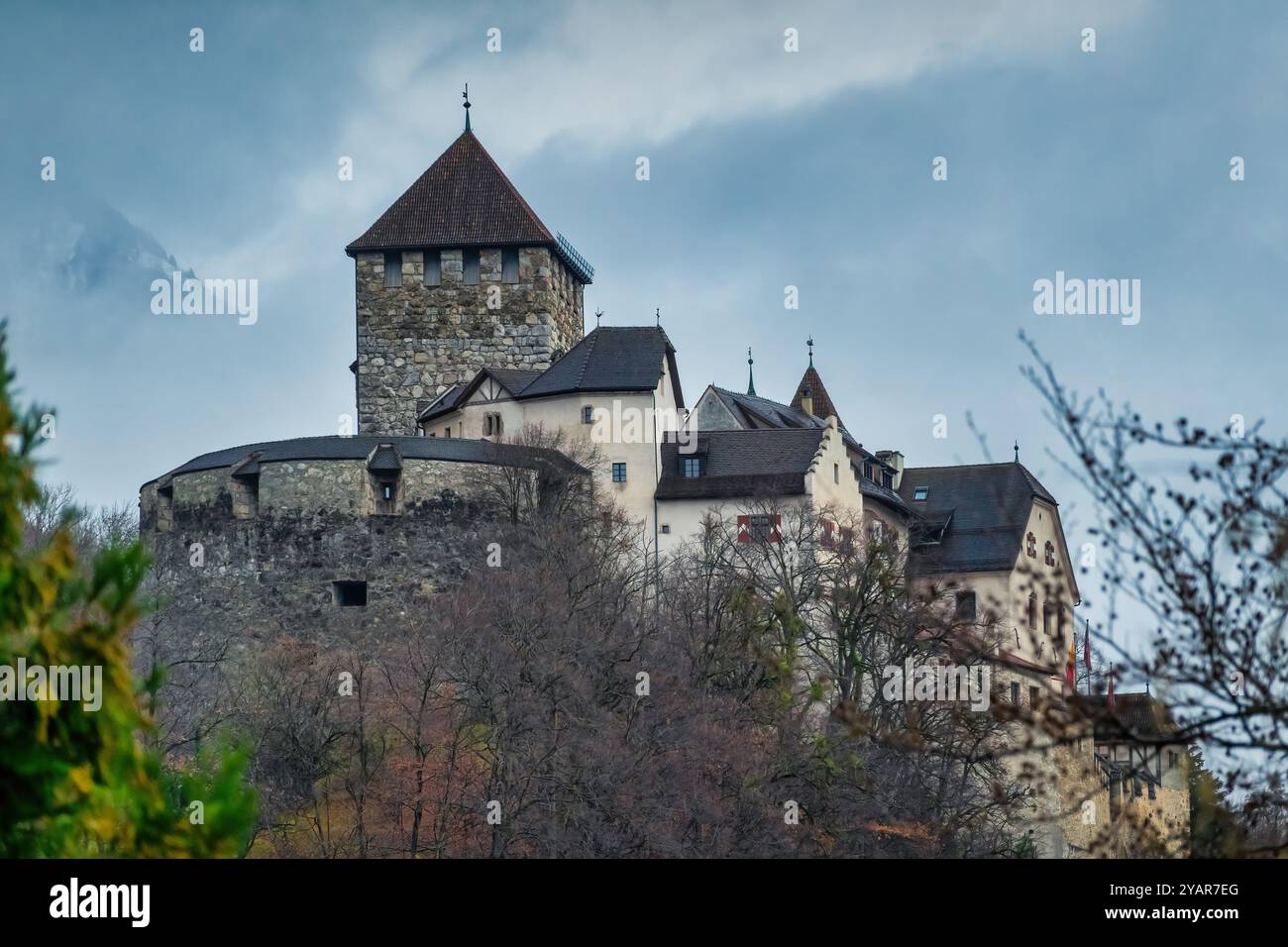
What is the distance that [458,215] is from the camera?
60.6 meters

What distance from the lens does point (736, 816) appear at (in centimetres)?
3644

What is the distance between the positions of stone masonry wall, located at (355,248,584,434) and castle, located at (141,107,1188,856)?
2.1 inches

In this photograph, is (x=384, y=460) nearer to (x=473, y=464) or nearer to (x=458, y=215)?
(x=473, y=464)

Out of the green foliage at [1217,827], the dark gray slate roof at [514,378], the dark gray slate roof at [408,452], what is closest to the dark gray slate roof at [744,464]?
the dark gray slate roof at [408,452]

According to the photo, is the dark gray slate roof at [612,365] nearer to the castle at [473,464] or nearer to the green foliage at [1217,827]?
the castle at [473,464]

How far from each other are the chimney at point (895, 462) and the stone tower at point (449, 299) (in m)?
10.7

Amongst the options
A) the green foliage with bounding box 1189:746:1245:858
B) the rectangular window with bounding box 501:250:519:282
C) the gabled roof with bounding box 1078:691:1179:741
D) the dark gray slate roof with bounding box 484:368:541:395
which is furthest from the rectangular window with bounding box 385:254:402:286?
the gabled roof with bounding box 1078:691:1179:741

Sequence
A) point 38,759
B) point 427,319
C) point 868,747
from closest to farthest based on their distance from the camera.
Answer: point 38,759 < point 868,747 < point 427,319

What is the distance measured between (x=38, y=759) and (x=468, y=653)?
33983 mm

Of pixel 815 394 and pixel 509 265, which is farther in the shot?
pixel 815 394

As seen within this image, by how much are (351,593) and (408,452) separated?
132 inches

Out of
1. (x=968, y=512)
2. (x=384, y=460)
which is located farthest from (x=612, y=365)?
(x=968, y=512)

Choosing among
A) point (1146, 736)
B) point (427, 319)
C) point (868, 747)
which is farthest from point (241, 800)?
point (427, 319)
